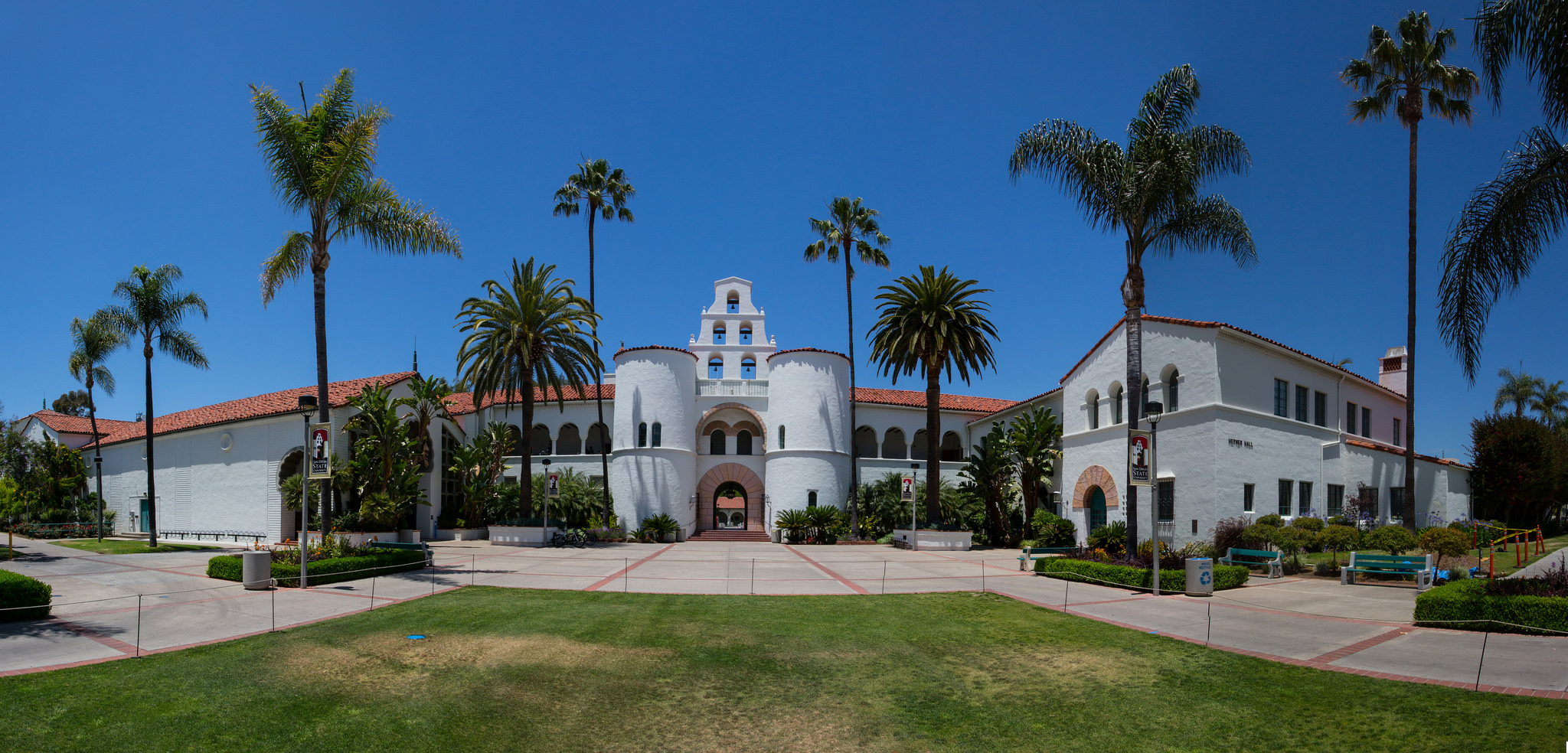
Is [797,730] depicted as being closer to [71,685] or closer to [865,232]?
[71,685]

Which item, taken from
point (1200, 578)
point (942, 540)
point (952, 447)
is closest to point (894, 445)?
point (952, 447)

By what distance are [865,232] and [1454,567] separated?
1052 inches

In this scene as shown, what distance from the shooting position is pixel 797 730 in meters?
8.09

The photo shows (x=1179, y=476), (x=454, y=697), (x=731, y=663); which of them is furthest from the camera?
(x=1179, y=476)

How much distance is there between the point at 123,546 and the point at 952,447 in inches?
1576

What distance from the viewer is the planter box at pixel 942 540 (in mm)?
32906

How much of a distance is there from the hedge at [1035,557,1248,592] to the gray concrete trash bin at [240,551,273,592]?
1974cm

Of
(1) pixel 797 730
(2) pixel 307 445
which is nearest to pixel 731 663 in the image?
(1) pixel 797 730

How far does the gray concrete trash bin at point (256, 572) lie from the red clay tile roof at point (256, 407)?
16.6 metres

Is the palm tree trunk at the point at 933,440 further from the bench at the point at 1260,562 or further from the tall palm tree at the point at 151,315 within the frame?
the tall palm tree at the point at 151,315

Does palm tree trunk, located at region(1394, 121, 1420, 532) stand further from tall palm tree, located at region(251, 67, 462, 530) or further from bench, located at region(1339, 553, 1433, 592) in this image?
tall palm tree, located at region(251, 67, 462, 530)

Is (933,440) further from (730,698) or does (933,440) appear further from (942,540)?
(730,698)

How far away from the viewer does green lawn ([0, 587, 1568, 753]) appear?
24.9 ft

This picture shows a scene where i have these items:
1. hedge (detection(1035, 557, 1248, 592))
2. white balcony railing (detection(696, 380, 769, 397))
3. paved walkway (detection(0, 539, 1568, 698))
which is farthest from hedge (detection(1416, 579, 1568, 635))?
white balcony railing (detection(696, 380, 769, 397))
